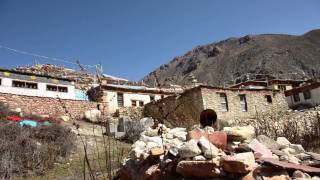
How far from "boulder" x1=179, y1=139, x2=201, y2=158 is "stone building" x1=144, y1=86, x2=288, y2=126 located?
53.0 ft

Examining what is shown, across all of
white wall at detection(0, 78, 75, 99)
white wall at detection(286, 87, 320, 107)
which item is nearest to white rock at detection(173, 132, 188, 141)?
white wall at detection(0, 78, 75, 99)

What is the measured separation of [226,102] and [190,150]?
64.7 feet

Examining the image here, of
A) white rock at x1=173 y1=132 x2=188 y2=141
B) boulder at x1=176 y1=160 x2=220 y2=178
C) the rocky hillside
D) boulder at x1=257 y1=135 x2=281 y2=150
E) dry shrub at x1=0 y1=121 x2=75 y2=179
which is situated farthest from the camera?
the rocky hillside

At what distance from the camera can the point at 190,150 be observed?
5.12 meters

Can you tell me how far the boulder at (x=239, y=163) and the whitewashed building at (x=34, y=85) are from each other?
22.5 m

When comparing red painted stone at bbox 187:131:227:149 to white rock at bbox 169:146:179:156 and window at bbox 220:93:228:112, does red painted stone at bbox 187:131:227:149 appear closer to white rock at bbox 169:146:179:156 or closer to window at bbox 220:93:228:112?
white rock at bbox 169:146:179:156

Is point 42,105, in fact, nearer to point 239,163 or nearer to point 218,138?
point 218,138

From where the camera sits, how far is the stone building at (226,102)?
75.9ft

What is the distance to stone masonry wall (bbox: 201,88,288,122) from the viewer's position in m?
23.6

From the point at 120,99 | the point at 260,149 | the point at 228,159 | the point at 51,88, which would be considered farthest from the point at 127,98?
the point at 228,159

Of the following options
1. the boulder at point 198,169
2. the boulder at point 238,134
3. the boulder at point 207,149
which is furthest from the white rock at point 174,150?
the boulder at point 238,134

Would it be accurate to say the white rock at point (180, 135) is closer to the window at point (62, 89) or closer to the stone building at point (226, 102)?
the stone building at point (226, 102)

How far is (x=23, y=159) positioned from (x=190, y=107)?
503 inches

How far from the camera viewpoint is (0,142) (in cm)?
1288
